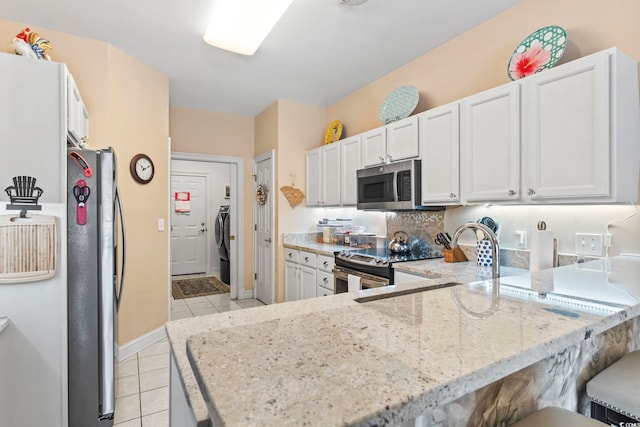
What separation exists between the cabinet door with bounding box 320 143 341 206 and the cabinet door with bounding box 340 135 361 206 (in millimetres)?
75

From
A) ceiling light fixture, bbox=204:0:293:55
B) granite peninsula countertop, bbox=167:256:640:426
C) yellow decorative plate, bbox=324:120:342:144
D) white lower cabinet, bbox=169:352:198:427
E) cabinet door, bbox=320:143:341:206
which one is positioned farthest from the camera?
yellow decorative plate, bbox=324:120:342:144

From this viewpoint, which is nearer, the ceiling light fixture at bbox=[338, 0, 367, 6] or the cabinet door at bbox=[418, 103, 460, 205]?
the ceiling light fixture at bbox=[338, 0, 367, 6]

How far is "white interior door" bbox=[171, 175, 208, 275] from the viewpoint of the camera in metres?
6.60

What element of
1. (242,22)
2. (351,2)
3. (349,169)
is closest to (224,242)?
(349,169)

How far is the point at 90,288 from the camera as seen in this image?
1814mm

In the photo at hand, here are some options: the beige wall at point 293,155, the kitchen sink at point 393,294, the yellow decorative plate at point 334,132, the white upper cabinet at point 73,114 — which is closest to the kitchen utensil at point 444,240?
the kitchen sink at point 393,294

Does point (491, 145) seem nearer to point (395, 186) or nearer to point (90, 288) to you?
point (395, 186)

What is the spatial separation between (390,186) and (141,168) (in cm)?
239

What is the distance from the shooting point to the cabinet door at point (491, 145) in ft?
6.65

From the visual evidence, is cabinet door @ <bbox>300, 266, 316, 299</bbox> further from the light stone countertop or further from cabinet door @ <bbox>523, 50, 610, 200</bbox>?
cabinet door @ <bbox>523, 50, 610, 200</bbox>

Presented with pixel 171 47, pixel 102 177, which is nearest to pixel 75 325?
pixel 102 177

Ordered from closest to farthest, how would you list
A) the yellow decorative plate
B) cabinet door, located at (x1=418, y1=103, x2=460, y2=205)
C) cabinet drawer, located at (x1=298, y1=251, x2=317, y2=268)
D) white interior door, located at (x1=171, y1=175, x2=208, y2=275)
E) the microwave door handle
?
1. cabinet door, located at (x1=418, y1=103, x2=460, y2=205)
2. the microwave door handle
3. cabinet drawer, located at (x1=298, y1=251, x2=317, y2=268)
4. the yellow decorative plate
5. white interior door, located at (x1=171, y1=175, x2=208, y2=275)

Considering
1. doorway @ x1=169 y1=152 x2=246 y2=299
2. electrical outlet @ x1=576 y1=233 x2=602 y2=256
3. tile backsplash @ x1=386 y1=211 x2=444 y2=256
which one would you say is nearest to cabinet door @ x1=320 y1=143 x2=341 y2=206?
tile backsplash @ x1=386 y1=211 x2=444 y2=256

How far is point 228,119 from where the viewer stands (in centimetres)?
470
